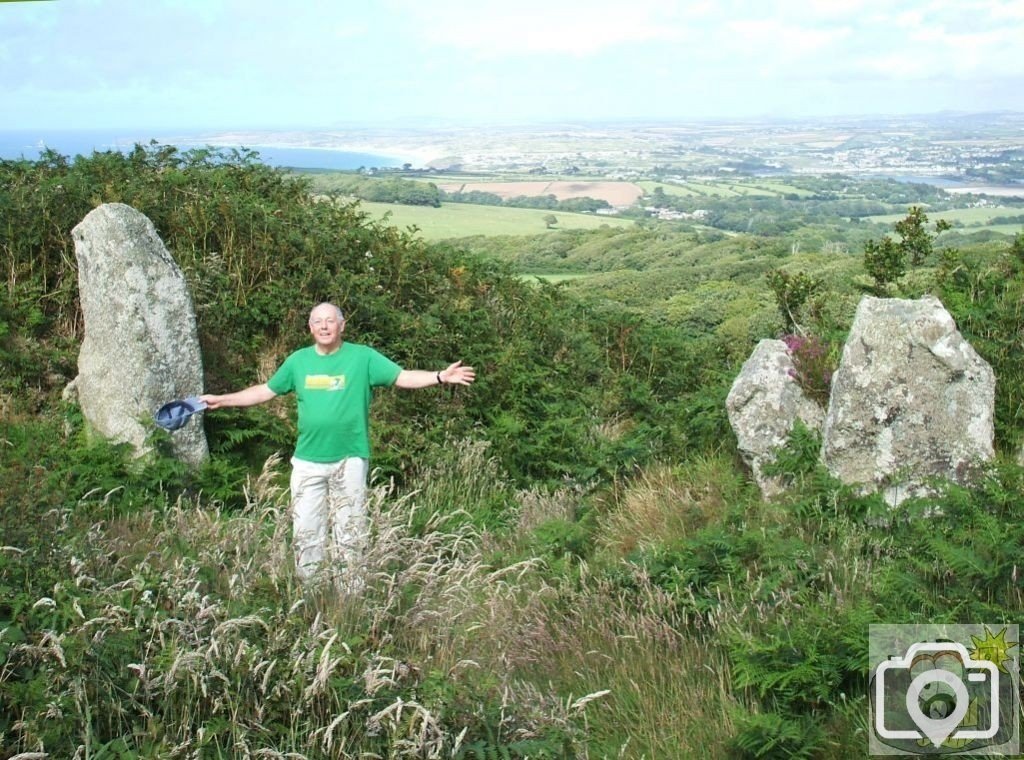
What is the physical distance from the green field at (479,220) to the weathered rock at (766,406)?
Result: 616 cm

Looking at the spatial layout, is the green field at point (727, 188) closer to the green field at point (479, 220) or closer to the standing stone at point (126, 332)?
the green field at point (479, 220)

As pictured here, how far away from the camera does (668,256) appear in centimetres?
3002

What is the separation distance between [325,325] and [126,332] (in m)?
3.24

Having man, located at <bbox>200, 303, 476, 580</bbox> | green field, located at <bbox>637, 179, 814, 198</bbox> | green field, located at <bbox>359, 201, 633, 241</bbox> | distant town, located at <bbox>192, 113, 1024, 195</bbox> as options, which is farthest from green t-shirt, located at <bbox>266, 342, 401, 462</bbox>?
green field, located at <bbox>637, 179, 814, 198</bbox>

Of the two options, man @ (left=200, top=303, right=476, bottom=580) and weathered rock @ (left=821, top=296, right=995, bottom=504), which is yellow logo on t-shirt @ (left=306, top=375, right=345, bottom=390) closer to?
man @ (left=200, top=303, right=476, bottom=580)

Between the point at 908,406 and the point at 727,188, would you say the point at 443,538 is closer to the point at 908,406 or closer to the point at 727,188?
the point at 908,406

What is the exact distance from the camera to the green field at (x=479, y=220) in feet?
58.9

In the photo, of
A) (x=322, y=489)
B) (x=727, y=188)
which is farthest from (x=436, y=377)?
(x=727, y=188)

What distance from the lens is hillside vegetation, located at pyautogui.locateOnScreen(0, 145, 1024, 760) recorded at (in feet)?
12.9

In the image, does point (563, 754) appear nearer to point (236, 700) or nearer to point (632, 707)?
point (632, 707)

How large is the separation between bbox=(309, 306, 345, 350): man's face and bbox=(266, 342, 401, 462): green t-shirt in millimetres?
110

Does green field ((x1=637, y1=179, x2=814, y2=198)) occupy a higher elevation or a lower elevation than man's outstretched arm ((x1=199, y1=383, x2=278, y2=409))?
higher

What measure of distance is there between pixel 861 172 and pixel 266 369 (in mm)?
41878

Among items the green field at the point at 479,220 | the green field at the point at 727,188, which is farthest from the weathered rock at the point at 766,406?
the green field at the point at 727,188
